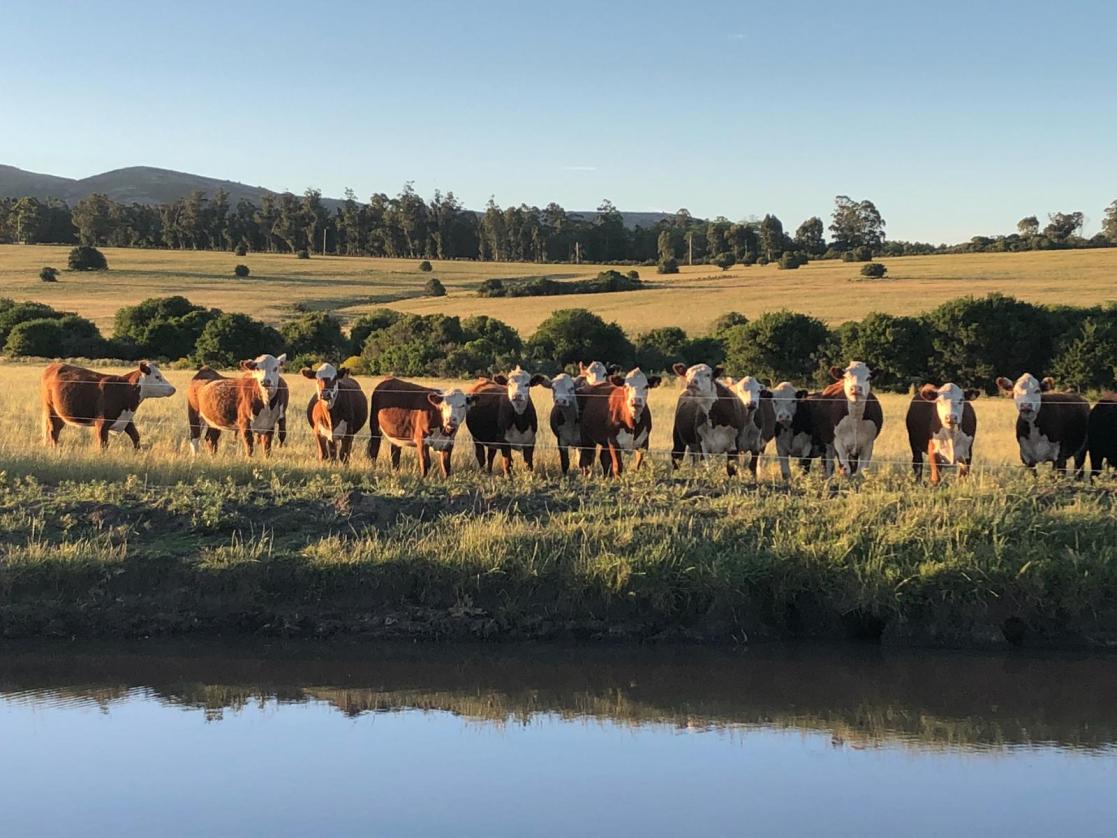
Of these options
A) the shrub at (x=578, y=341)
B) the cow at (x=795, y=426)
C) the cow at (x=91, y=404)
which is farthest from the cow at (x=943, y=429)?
the shrub at (x=578, y=341)

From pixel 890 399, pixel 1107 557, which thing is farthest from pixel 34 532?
pixel 890 399

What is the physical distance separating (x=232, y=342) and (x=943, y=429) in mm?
36518

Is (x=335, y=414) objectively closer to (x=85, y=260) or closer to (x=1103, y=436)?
(x=1103, y=436)

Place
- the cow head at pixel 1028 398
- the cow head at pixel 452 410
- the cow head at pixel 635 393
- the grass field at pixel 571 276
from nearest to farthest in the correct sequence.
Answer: the cow head at pixel 1028 398
the cow head at pixel 452 410
the cow head at pixel 635 393
the grass field at pixel 571 276

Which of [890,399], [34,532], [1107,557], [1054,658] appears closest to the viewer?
[1054,658]

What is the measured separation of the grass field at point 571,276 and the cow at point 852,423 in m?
37.2

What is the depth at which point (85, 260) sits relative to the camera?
8381cm

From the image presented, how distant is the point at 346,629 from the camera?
9992 millimetres

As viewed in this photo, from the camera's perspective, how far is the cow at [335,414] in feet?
53.6

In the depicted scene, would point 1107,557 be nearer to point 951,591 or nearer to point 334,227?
point 951,591

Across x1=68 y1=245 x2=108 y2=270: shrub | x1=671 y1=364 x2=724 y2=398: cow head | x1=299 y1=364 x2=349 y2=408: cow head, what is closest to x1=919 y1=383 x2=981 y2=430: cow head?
x1=671 y1=364 x2=724 y2=398: cow head

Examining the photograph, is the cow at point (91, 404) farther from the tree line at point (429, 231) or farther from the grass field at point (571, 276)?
the tree line at point (429, 231)

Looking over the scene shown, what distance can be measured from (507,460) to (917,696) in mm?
7966

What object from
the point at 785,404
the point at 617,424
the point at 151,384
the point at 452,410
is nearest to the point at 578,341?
the point at 151,384
